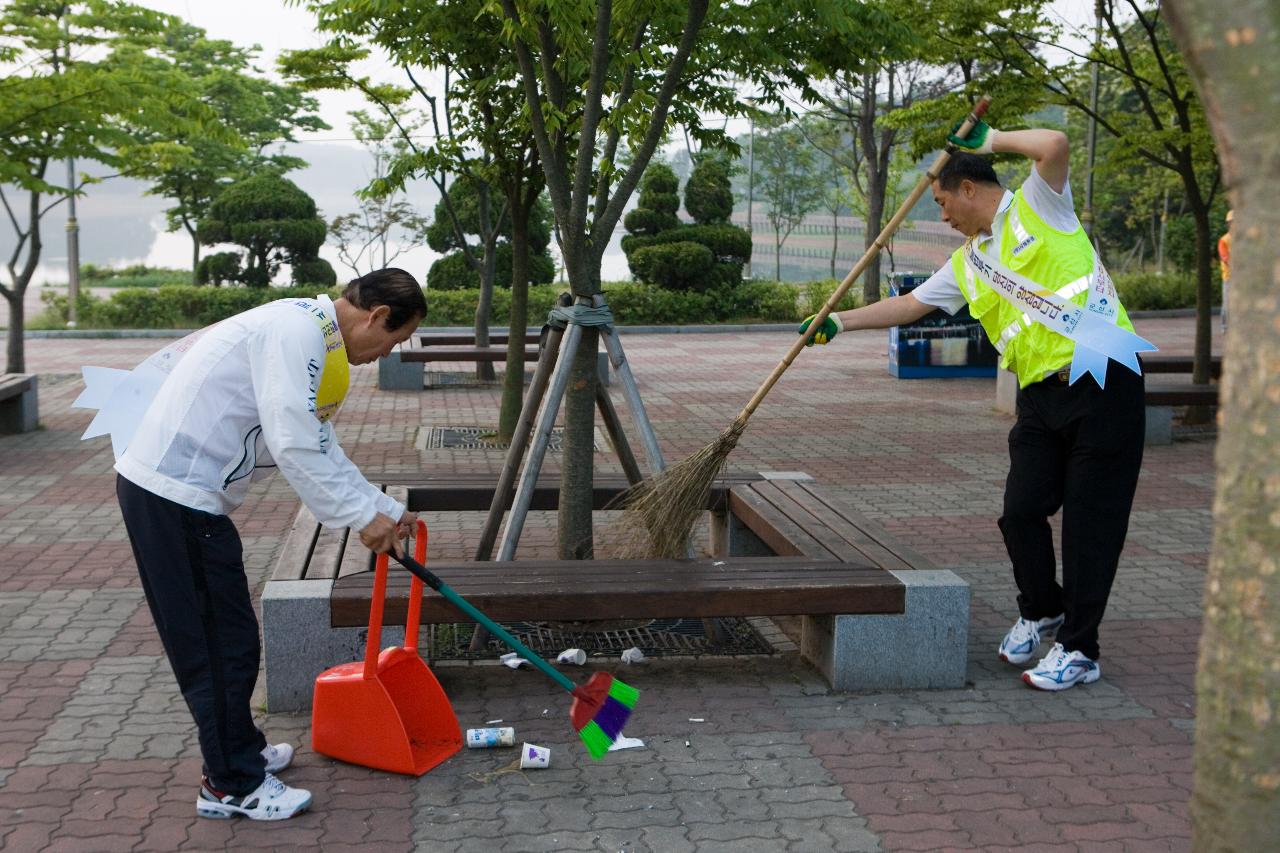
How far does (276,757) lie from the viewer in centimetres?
391

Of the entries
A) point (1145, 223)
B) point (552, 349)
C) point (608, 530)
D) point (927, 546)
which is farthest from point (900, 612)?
point (1145, 223)

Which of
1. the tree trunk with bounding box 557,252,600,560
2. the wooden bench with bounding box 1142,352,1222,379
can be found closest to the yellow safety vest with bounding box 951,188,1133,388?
the tree trunk with bounding box 557,252,600,560

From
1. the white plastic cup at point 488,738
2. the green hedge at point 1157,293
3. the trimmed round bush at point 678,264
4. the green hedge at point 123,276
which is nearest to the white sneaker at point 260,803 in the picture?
the white plastic cup at point 488,738

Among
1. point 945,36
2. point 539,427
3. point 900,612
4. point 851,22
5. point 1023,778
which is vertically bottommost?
point 1023,778

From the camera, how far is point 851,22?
616 centimetres

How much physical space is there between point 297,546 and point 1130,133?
9.22 m

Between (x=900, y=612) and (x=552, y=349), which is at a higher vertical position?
(x=552, y=349)

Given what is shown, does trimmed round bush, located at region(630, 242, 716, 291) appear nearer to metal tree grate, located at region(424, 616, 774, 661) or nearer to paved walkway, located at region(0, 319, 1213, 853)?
paved walkway, located at region(0, 319, 1213, 853)

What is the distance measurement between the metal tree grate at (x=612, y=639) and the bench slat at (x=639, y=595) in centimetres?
64

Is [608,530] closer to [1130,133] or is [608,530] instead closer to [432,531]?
[432,531]

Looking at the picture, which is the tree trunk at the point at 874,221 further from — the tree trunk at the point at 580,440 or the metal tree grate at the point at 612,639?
the metal tree grate at the point at 612,639

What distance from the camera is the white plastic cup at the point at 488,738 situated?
410 cm

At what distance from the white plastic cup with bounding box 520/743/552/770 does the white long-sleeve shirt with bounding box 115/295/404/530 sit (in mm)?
949

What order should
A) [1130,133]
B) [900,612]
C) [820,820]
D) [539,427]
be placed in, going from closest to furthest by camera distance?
[820,820], [900,612], [539,427], [1130,133]
